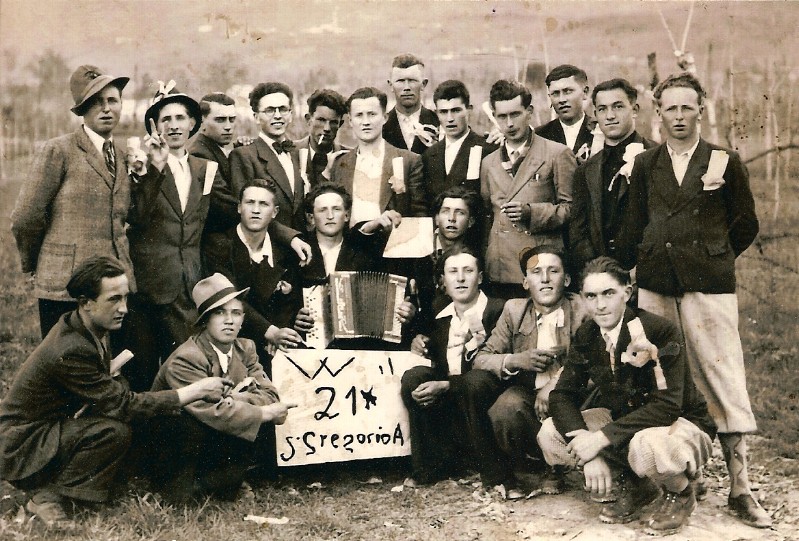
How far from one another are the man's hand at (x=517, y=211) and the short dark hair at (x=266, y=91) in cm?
141

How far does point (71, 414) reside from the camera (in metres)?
4.18

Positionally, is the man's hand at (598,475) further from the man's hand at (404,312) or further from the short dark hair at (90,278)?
the short dark hair at (90,278)

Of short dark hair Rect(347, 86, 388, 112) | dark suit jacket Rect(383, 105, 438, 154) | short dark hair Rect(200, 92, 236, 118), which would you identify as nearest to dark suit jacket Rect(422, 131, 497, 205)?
dark suit jacket Rect(383, 105, 438, 154)

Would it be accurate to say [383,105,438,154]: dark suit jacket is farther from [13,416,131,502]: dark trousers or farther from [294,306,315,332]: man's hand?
[13,416,131,502]: dark trousers

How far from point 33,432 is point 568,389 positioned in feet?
8.76

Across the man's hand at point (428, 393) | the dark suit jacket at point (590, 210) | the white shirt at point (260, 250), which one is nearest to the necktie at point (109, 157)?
the white shirt at point (260, 250)

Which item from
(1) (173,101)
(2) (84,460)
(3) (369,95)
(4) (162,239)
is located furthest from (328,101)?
(2) (84,460)

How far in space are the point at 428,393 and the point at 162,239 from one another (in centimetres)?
168

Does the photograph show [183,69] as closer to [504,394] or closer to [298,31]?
[298,31]

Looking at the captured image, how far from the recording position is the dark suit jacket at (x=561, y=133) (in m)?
4.93

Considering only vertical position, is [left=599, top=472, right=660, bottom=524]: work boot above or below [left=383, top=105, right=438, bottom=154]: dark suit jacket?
below

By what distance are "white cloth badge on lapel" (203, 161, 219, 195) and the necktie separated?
48 cm

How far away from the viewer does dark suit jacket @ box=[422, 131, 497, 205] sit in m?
4.90

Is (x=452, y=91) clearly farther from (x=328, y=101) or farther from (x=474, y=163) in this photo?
(x=328, y=101)
